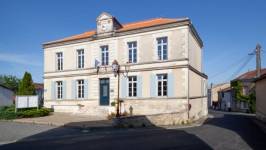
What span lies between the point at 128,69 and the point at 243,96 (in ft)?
83.7

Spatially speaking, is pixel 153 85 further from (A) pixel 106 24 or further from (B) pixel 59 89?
(B) pixel 59 89

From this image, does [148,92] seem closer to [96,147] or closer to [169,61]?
[169,61]

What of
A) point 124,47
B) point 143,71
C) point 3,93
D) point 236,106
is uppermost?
point 124,47

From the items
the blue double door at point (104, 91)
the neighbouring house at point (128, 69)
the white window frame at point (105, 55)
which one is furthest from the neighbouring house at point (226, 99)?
the white window frame at point (105, 55)

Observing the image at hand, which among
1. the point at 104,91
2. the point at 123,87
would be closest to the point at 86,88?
the point at 104,91

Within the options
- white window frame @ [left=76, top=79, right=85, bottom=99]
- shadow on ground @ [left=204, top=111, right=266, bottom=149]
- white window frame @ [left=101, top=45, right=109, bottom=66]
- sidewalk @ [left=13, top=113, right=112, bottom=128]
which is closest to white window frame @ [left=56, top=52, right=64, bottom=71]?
white window frame @ [left=76, top=79, right=85, bottom=99]

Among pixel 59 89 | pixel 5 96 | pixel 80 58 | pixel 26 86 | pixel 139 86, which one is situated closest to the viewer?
pixel 139 86

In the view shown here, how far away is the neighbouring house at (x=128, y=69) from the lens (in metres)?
20.0

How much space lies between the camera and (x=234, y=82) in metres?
42.9

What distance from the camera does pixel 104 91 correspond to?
23453 mm

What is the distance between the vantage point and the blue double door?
23.3 meters

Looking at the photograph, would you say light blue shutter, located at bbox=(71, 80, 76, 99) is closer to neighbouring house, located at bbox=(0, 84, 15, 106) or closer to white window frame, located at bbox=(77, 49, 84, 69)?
white window frame, located at bbox=(77, 49, 84, 69)

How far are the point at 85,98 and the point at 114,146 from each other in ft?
51.2

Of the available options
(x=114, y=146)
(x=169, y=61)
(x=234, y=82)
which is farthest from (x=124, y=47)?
(x=234, y=82)
